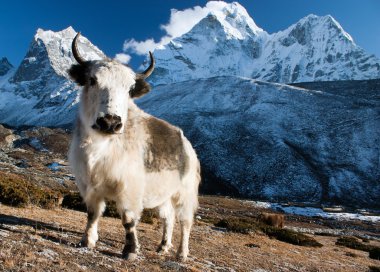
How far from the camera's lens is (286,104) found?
130 m

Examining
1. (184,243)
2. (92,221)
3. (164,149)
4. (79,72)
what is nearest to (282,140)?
(184,243)

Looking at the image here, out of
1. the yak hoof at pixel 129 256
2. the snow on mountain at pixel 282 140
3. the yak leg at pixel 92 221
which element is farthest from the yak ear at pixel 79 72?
the snow on mountain at pixel 282 140

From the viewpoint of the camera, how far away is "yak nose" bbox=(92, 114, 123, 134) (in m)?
5.81

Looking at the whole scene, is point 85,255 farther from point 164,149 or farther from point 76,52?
point 76,52

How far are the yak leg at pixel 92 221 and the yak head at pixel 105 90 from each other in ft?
5.13

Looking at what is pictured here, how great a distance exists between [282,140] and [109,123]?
351 feet

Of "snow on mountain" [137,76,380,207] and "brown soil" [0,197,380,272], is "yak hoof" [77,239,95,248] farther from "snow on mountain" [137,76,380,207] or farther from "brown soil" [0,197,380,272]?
"snow on mountain" [137,76,380,207]

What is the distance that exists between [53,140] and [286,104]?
71.0m

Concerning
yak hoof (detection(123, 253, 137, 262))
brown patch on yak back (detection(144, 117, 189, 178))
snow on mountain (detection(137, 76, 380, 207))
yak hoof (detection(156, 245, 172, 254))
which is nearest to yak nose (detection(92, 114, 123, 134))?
brown patch on yak back (detection(144, 117, 189, 178))

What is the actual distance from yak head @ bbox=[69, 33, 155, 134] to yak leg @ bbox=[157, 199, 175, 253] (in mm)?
2874

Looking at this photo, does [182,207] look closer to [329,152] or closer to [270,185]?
[270,185]

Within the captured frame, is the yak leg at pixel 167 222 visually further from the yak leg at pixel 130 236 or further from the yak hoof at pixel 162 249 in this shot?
the yak leg at pixel 130 236

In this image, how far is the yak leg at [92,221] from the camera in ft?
24.2

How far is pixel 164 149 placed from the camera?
26.4 ft
